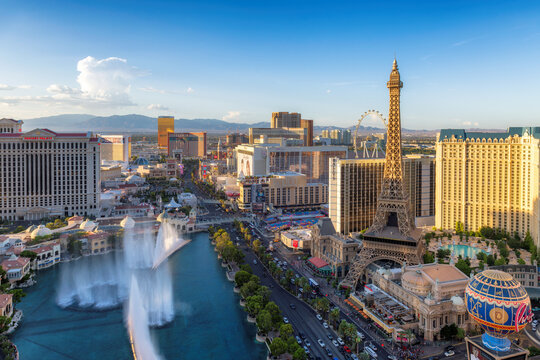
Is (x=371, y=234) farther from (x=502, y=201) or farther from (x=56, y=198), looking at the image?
(x=56, y=198)

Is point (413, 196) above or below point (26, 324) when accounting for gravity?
above

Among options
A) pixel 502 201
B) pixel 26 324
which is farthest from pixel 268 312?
pixel 502 201

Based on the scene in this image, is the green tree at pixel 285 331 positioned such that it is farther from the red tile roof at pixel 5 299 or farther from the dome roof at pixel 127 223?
the dome roof at pixel 127 223

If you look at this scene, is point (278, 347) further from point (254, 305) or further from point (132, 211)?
point (132, 211)

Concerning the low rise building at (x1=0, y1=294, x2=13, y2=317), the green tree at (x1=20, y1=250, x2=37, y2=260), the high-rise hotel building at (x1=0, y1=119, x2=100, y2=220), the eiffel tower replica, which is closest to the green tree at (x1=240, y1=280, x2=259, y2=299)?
the eiffel tower replica

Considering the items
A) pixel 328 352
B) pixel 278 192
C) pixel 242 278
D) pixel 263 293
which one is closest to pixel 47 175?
pixel 278 192

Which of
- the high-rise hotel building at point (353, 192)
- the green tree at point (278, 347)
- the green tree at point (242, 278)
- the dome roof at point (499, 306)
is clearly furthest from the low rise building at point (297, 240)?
the dome roof at point (499, 306)
